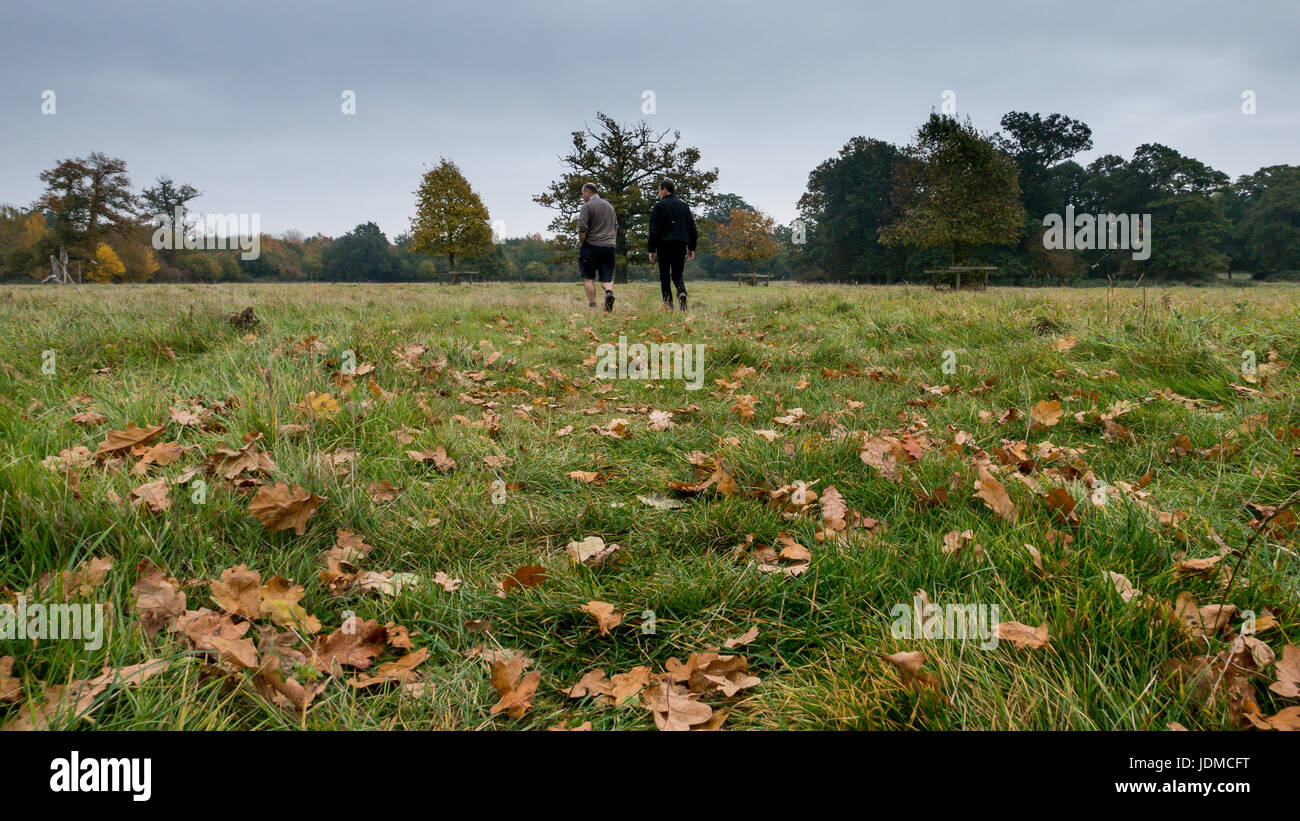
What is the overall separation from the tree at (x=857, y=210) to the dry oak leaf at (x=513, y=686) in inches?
1913

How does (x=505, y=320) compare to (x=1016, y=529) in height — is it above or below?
above

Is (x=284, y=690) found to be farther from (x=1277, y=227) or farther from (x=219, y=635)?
(x=1277, y=227)

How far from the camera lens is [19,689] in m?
1.17

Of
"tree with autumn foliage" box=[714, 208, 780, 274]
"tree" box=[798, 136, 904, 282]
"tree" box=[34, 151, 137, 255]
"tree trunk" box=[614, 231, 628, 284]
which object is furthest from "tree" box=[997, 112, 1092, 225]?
"tree" box=[34, 151, 137, 255]

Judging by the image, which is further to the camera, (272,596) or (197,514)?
(197,514)

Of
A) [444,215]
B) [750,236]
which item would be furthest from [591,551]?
[750,236]

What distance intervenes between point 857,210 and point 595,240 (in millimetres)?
43607

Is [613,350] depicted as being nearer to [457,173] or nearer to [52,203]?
[457,173]

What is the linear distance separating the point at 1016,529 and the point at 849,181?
53.8 meters

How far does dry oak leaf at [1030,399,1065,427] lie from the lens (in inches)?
123

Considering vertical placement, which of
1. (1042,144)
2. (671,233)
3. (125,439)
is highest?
(1042,144)

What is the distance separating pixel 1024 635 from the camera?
1321mm

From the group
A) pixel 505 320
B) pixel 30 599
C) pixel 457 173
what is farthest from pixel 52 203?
pixel 30 599
